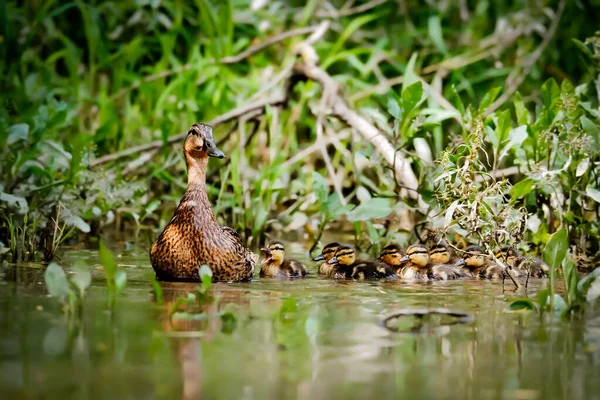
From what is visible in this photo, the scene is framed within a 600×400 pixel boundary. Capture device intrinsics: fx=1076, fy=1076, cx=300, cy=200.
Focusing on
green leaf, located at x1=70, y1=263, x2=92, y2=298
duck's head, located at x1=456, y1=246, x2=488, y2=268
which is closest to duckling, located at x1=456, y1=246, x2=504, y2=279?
duck's head, located at x1=456, y1=246, x2=488, y2=268

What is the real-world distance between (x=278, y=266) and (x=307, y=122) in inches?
119

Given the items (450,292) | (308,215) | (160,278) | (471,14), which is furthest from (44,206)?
(471,14)

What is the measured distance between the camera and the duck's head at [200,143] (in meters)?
5.26

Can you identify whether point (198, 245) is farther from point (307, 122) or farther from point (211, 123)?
point (307, 122)

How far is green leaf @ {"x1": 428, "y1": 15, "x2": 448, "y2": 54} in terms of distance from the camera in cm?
902

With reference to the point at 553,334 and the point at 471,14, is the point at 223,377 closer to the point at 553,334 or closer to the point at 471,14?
the point at 553,334

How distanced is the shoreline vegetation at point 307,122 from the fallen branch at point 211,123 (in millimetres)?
14

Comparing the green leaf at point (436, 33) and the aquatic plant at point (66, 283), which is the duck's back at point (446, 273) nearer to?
the aquatic plant at point (66, 283)

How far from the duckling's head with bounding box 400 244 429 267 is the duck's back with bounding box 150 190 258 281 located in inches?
32.9

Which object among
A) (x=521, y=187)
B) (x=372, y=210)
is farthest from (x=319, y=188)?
(x=521, y=187)

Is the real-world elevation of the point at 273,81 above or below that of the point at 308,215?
above

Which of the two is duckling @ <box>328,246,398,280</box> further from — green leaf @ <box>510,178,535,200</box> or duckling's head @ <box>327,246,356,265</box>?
green leaf @ <box>510,178,535,200</box>

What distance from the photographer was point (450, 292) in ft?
15.7

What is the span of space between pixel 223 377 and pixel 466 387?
66 cm
